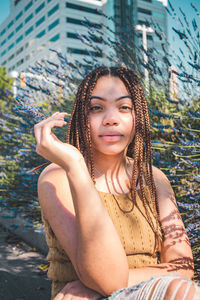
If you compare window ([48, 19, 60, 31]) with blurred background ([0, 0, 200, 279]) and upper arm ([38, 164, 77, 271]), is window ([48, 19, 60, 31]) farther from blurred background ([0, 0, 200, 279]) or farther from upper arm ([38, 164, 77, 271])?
upper arm ([38, 164, 77, 271])

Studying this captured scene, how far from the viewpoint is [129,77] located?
1.58 metres

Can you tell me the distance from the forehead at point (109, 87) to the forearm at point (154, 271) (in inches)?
31.0

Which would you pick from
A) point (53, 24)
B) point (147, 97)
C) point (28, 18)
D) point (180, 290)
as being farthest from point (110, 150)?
point (28, 18)

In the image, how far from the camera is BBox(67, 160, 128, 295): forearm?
1121 mm

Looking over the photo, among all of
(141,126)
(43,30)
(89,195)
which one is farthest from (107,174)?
(43,30)

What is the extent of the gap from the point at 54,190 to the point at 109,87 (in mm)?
548

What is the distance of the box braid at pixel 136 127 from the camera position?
1.47 meters

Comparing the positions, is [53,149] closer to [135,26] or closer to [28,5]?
[135,26]

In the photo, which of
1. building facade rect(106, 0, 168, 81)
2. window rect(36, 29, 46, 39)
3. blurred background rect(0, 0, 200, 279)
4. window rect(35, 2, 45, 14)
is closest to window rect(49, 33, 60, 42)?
window rect(36, 29, 46, 39)

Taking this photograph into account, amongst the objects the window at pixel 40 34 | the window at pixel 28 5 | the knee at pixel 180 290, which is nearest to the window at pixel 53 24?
the window at pixel 40 34

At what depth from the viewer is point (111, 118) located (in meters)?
1.41

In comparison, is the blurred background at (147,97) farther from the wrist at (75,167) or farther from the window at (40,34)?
the window at (40,34)

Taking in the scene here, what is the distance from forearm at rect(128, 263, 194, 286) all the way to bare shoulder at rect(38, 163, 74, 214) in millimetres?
370

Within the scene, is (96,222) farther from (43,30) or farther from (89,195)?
(43,30)
